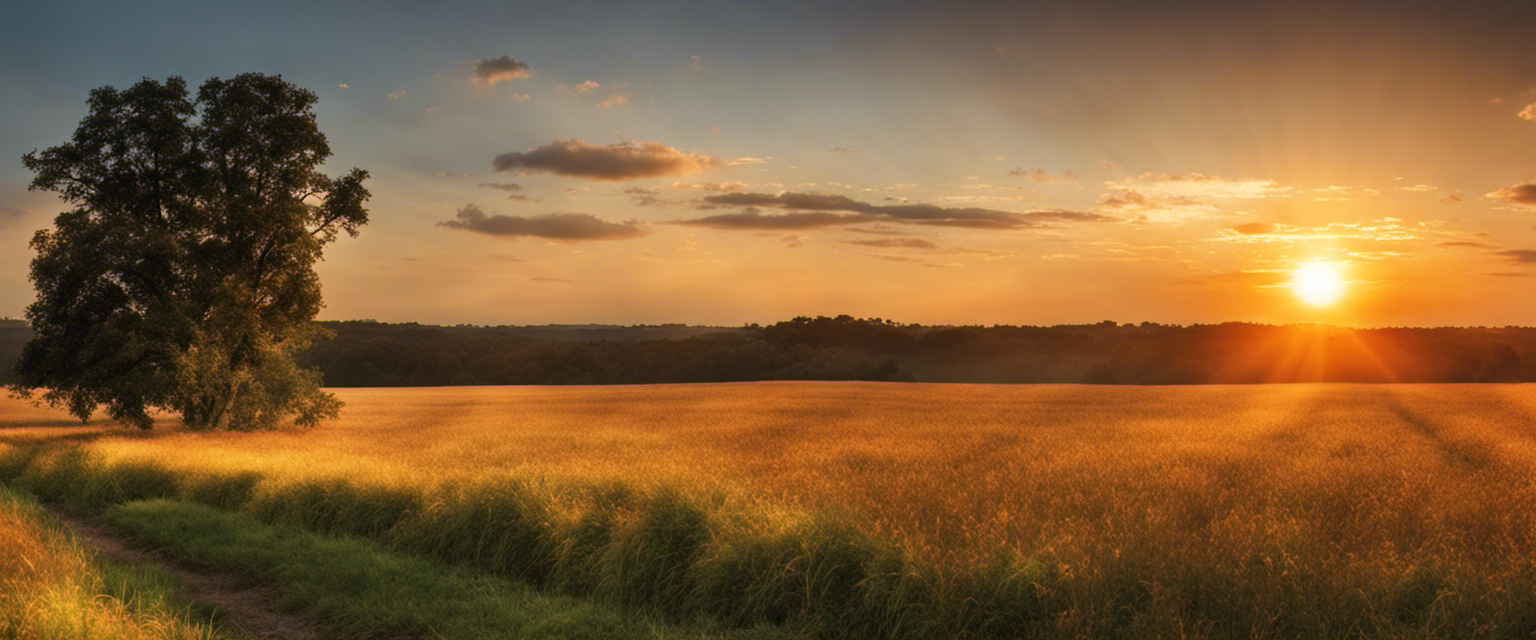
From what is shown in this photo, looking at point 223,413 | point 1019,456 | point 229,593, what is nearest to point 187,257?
point 223,413

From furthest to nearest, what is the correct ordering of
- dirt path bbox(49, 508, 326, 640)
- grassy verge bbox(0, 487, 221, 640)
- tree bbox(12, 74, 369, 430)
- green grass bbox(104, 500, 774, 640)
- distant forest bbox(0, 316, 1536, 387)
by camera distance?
distant forest bbox(0, 316, 1536, 387)
tree bbox(12, 74, 369, 430)
dirt path bbox(49, 508, 326, 640)
green grass bbox(104, 500, 774, 640)
grassy verge bbox(0, 487, 221, 640)

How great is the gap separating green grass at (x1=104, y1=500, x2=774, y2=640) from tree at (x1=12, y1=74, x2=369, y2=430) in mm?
16512

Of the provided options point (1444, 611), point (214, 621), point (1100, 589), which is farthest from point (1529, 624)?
point (214, 621)

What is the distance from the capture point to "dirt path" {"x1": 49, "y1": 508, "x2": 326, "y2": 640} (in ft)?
30.2

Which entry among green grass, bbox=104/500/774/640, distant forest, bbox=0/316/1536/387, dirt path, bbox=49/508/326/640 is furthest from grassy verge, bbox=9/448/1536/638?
distant forest, bbox=0/316/1536/387

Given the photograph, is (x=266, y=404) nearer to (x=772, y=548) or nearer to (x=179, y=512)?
(x=179, y=512)

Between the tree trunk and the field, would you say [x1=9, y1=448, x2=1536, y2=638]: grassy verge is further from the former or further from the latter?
the tree trunk

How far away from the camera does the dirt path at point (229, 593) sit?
30.2ft

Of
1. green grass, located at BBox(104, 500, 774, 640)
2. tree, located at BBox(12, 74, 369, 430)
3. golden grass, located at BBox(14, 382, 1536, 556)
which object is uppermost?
tree, located at BBox(12, 74, 369, 430)

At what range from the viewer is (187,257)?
28.6 meters

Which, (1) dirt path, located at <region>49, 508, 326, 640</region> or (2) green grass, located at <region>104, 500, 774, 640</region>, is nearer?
(2) green grass, located at <region>104, 500, 774, 640</region>

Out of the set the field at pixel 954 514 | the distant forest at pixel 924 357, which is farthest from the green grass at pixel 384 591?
the distant forest at pixel 924 357

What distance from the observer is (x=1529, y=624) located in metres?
6.88

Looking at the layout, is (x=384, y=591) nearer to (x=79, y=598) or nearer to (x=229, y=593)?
(x=229, y=593)
